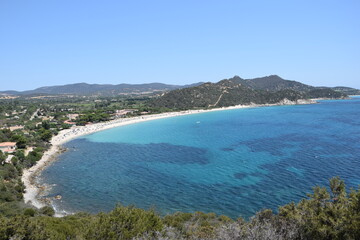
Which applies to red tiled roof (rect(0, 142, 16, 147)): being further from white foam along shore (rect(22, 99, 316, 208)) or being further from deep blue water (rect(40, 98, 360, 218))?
deep blue water (rect(40, 98, 360, 218))

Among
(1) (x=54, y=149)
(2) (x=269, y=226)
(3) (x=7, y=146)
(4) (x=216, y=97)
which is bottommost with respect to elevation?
(1) (x=54, y=149)

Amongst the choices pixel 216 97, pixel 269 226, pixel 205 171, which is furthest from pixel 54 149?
pixel 216 97

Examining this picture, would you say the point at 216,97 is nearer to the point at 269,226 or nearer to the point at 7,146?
the point at 7,146

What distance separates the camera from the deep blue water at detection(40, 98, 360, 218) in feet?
76.4

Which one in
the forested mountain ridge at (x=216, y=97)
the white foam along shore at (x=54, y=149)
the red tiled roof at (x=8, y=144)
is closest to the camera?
the white foam along shore at (x=54, y=149)

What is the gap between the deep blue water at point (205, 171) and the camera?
76.4 ft

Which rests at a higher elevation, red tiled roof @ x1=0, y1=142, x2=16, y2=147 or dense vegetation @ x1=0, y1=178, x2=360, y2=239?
dense vegetation @ x1=0, y1=178, x2=360, y2=239

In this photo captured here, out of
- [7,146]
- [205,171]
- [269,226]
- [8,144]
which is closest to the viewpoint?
[269,226]

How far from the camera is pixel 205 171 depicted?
31859 mm

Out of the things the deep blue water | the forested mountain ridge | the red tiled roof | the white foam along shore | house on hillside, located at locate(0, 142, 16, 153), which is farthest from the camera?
the forested mountain ridge

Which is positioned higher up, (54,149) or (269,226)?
(269,226)

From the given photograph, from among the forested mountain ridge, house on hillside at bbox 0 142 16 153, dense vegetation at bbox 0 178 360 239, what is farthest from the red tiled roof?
the forested mountain ridge

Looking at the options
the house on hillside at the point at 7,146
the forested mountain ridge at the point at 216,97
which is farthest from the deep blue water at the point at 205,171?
the forested mountain ridge at the point at 216,97

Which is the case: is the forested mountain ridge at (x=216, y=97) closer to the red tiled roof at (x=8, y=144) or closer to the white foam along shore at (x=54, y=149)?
the white foam along shore at (x=54, y=149)
